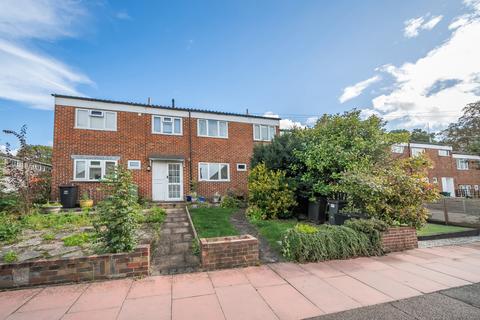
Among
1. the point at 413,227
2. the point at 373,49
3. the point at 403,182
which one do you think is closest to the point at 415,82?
the point at 373,49

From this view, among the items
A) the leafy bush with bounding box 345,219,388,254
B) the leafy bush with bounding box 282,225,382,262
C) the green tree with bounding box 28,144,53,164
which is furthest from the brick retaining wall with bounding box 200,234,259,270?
the green tree with bounding box 28,144,53,164

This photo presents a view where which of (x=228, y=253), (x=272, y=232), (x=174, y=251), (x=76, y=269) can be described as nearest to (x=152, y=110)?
(x=174, y=251)

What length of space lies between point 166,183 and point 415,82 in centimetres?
1452

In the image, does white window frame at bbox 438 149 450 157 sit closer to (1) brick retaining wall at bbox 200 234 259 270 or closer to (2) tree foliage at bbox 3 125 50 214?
(1) brick retaining wall at bbox 200 234 259 270

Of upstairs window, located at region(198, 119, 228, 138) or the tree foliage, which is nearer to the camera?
the tree foliage

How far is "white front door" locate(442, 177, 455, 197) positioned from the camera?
79.8 ft

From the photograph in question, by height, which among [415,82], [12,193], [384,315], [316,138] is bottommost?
[384,315]

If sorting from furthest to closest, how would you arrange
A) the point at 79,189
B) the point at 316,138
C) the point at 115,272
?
the point at 79,189 → the point at 316,138 → the point at 115,272

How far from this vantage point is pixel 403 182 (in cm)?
605

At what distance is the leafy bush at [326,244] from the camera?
4676 mm

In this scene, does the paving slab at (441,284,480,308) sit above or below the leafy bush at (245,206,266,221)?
below

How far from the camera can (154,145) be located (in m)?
12.1

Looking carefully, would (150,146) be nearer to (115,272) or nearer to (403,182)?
(115,272)

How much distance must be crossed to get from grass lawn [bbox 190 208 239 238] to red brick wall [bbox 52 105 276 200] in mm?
4055
